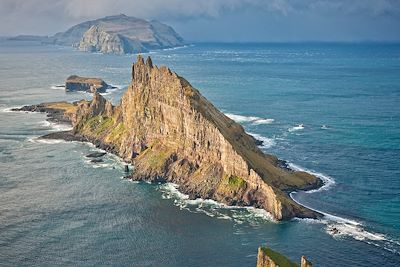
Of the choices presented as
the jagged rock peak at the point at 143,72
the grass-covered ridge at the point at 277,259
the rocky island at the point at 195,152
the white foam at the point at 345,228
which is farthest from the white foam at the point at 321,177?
the grass-covered ridge at the point at 277,259

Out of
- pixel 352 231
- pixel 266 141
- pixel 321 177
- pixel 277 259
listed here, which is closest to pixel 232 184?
pixel 321 177

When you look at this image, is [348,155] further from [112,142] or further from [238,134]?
[112,142]

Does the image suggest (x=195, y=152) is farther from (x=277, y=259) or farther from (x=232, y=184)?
(x=277, y=259)

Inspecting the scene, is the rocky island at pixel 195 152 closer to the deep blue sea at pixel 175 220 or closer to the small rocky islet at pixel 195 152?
the small rocky islet at pixel 195 152

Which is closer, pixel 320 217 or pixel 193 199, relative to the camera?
pixel 320 217

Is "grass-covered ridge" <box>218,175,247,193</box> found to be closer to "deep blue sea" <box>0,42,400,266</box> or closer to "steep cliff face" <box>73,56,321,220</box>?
"steep cliff face" <box>73,56,321,220</box>

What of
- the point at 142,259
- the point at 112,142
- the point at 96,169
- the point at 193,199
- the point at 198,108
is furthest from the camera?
the point at 112,142

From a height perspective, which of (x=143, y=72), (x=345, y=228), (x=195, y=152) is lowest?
(x=345, y=228)

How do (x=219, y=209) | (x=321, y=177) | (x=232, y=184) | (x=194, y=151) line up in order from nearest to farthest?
(x=219, y=209), (x=232, y=184), (x=194, y=151), (x=321, y=177)

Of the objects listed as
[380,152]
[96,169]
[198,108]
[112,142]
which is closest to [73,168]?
[96,169]
